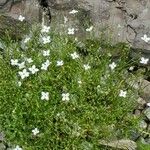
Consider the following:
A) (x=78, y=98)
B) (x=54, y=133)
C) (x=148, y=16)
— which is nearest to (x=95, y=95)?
(x=78, y=98)

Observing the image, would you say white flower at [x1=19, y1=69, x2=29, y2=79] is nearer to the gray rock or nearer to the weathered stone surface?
the weathered stone surface

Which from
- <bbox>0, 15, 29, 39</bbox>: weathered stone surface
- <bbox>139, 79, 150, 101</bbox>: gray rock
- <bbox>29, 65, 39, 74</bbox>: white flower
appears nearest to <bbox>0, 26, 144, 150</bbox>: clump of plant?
<bbox>29, 65, 39, 74</bbox>: white flower

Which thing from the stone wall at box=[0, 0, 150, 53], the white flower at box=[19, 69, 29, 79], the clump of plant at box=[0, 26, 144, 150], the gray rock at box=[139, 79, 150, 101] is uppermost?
the stone wall at box=[0, 0, 150, 53]

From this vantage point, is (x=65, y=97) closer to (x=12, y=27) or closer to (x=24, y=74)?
(x=24, y=74)

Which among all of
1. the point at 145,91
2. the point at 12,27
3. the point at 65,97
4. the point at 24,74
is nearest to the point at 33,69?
Result: the point at 24,74

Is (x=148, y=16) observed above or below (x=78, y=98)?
above

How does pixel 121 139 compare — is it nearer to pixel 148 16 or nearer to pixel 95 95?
pixel 95 95
